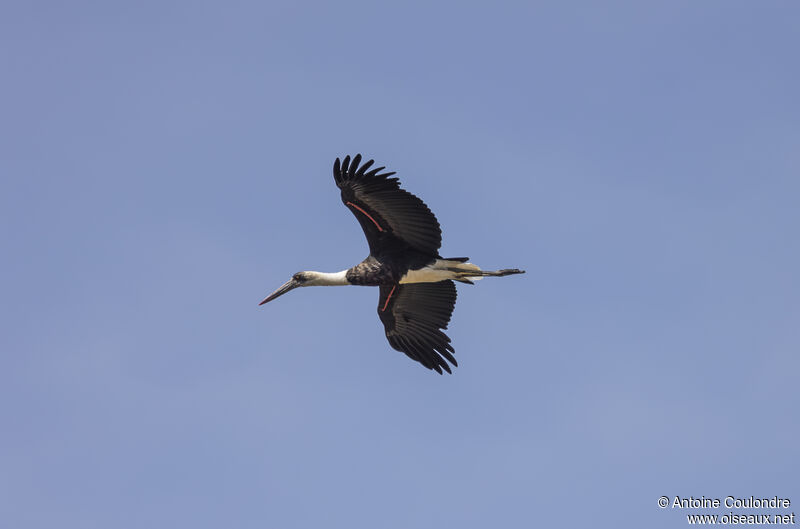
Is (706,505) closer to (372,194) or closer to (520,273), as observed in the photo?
(520,273)

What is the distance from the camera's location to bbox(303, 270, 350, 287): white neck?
21.4 metres

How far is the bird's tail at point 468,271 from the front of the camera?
67.2 ft

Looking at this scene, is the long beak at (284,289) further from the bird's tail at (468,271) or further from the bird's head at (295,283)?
the bird's tail at (468,271)

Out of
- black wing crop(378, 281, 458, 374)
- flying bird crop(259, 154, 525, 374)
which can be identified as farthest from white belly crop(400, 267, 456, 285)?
black wing crop(378, 281, 458, 374)

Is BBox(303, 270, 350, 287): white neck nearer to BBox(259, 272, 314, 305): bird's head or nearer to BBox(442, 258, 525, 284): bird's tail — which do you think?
BBox(259, 272, 314, 305): bird's head

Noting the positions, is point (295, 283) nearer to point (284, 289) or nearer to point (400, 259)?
point (284, 289)

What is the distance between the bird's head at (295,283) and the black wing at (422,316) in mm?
1742

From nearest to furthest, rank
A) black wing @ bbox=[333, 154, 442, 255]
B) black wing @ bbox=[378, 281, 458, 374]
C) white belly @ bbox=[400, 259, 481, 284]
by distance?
black wing @ bbox=[333, 154, 442, 255], white belly @ bbox=[400, 259, 481, 284], black wing @ bbox=[378, 281, 458, 374]

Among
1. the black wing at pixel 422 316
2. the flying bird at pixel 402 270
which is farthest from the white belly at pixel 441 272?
the black wing at pixel 422 316

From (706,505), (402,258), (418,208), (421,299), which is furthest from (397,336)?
(706,505)

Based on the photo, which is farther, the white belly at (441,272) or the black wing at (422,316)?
the black wing at (422,316)

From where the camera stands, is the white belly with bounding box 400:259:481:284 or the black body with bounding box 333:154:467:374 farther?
the white belly with bounding box 400:259:481:284

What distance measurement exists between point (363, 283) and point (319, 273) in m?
1.28

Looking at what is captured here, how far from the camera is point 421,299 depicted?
2206cm
